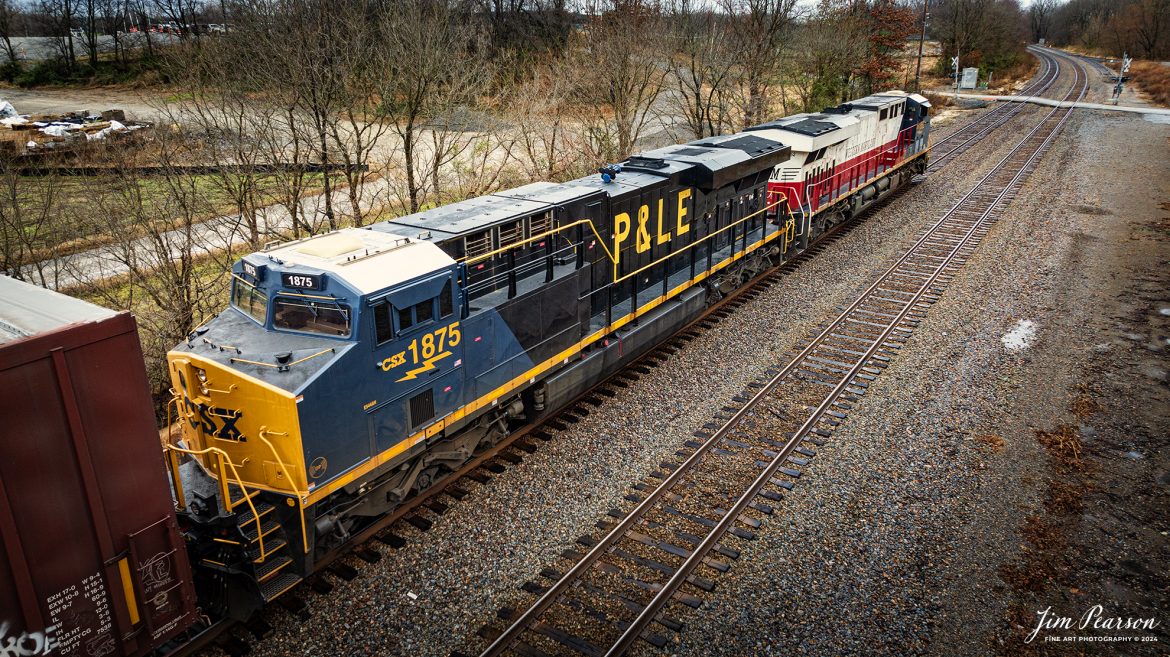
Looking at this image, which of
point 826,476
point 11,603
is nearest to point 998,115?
point 826,476

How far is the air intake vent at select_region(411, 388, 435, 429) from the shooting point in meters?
8.55

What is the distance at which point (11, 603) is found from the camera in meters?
5.02

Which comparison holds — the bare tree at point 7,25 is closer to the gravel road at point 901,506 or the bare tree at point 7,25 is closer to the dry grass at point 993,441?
the gravel road at point 901,506

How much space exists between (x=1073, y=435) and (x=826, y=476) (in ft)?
14.5

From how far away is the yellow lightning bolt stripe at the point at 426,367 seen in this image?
27.4 feet

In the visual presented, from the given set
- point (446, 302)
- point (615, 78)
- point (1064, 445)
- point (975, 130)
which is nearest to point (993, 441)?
point (1064, 445)

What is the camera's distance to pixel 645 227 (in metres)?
13.3

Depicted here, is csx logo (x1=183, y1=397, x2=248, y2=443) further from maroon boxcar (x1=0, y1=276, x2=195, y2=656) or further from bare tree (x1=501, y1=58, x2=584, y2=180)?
bare tree (x1=501, y1=58, x2=584, y2=180)

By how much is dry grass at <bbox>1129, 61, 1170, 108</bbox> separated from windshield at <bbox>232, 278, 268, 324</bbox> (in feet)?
202

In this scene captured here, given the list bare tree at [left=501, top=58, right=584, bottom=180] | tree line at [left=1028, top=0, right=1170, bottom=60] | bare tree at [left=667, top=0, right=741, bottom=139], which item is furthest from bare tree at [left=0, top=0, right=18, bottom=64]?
tree line at [left=1028, top=0, right=1170, bottom=60]

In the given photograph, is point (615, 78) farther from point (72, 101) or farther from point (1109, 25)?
point (1109, 25)

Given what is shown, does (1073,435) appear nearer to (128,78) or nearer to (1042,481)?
(1042,481)

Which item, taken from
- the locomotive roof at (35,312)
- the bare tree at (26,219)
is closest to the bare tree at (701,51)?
the bare tree at (26,219)

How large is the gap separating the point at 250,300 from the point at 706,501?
6332 mm
